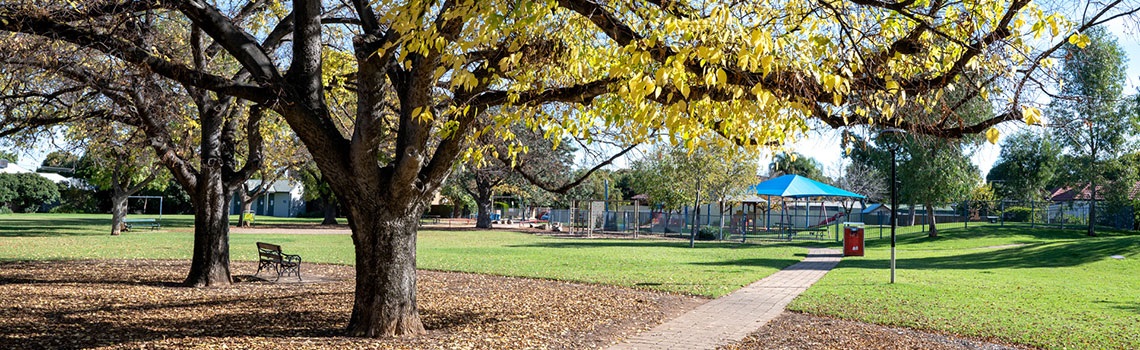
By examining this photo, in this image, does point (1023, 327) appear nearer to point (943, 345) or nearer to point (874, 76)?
point (943, 345)

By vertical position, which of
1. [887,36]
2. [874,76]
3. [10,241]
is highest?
[887,36]

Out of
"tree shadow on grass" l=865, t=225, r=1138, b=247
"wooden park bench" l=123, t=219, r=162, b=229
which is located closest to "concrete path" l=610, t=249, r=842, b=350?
"tree shadow on grass" l=865, t=225, r=1138, b=247

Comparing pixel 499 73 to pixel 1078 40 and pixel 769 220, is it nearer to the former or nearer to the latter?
pixel 1078 40

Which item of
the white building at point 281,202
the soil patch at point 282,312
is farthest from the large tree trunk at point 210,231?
the white building at point 281,202

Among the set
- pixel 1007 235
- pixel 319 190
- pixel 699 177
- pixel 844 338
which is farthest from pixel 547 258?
pixel 319 190

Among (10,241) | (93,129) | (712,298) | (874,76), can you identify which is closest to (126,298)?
(93,129)

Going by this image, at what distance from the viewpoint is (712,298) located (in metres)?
11.5

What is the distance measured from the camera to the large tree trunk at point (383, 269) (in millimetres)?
7203

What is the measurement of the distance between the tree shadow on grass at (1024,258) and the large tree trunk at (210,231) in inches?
551

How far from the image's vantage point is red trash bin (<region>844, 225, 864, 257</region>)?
21891mm

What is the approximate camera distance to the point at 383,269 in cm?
725

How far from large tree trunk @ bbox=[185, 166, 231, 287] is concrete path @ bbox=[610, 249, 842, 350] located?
7.26 m

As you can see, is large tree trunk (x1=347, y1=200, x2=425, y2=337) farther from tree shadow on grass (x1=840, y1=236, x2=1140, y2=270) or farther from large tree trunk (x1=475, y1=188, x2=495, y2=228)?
large tree trunk (x1=475, y1=188, x2=495, y2=228)

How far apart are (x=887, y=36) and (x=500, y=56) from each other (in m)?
3.30
